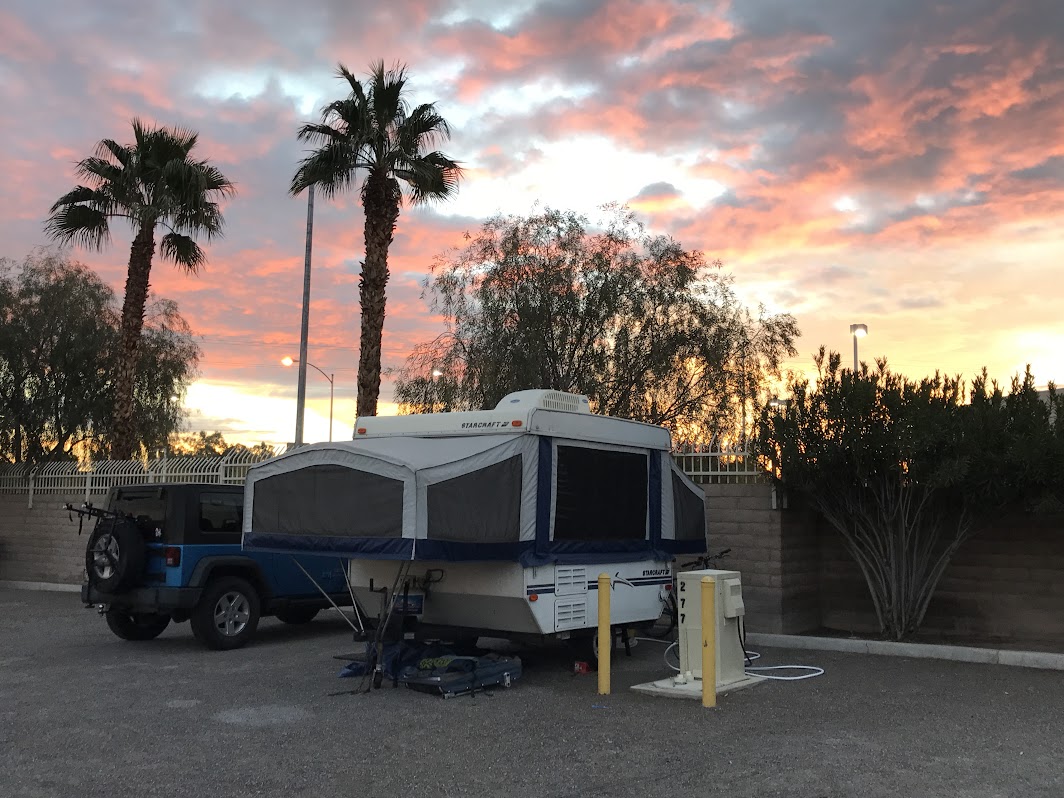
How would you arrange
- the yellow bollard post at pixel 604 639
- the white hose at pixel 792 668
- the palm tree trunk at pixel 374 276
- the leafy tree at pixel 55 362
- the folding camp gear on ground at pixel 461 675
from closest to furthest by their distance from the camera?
1. the folding camp gear on ground at pixel 461 675
2. the yellow bollard post at pixel 604 639
3. the white hose at pixel 792 668
4. the palm tree trunk at pixel 374 276
5. the leafy tree at pixel 55 362

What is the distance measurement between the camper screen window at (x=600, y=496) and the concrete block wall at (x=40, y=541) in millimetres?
13627

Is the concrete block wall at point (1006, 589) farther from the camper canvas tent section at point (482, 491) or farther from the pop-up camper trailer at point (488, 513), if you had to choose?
the pop-up camper trailer at point (488, 513)

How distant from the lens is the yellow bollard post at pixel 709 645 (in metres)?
8.41

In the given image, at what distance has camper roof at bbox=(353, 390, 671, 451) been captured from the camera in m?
9.73

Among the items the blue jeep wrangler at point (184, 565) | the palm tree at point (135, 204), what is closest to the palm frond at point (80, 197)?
the palm tree at point (135, 204)

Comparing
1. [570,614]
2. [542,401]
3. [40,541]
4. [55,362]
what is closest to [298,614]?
[570,614]

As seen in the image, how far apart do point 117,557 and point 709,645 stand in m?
6.71

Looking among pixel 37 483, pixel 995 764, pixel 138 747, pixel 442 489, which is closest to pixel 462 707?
pixel 442 489

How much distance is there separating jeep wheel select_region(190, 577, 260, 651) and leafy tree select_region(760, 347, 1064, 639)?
6500 millimetres

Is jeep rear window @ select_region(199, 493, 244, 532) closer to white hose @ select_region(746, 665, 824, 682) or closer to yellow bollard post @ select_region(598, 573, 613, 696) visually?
yellow bollard post @ select_region(598, 573, 613, 696)

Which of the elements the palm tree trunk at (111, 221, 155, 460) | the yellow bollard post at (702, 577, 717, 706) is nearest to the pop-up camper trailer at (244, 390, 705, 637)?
the yellow bollard post at (702, 577, 717, 706)

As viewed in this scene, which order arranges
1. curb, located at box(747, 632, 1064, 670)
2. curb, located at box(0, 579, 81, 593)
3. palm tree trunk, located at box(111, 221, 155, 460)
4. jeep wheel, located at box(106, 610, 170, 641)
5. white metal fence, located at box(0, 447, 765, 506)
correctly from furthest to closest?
1. palm tree trunk, located at box(111, 221, 155, 460)
2. curb, located at box(0, 579, 81, 593)
3. white metal fence, located at box(0, 447, 765, 506)
4. jeep wheel, located at box(106, 610, 170, 641)
5. curb, located at box(747, 632, 1064, 670)

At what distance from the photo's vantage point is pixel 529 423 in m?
9.59

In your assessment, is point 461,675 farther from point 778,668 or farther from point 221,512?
point 221,512
